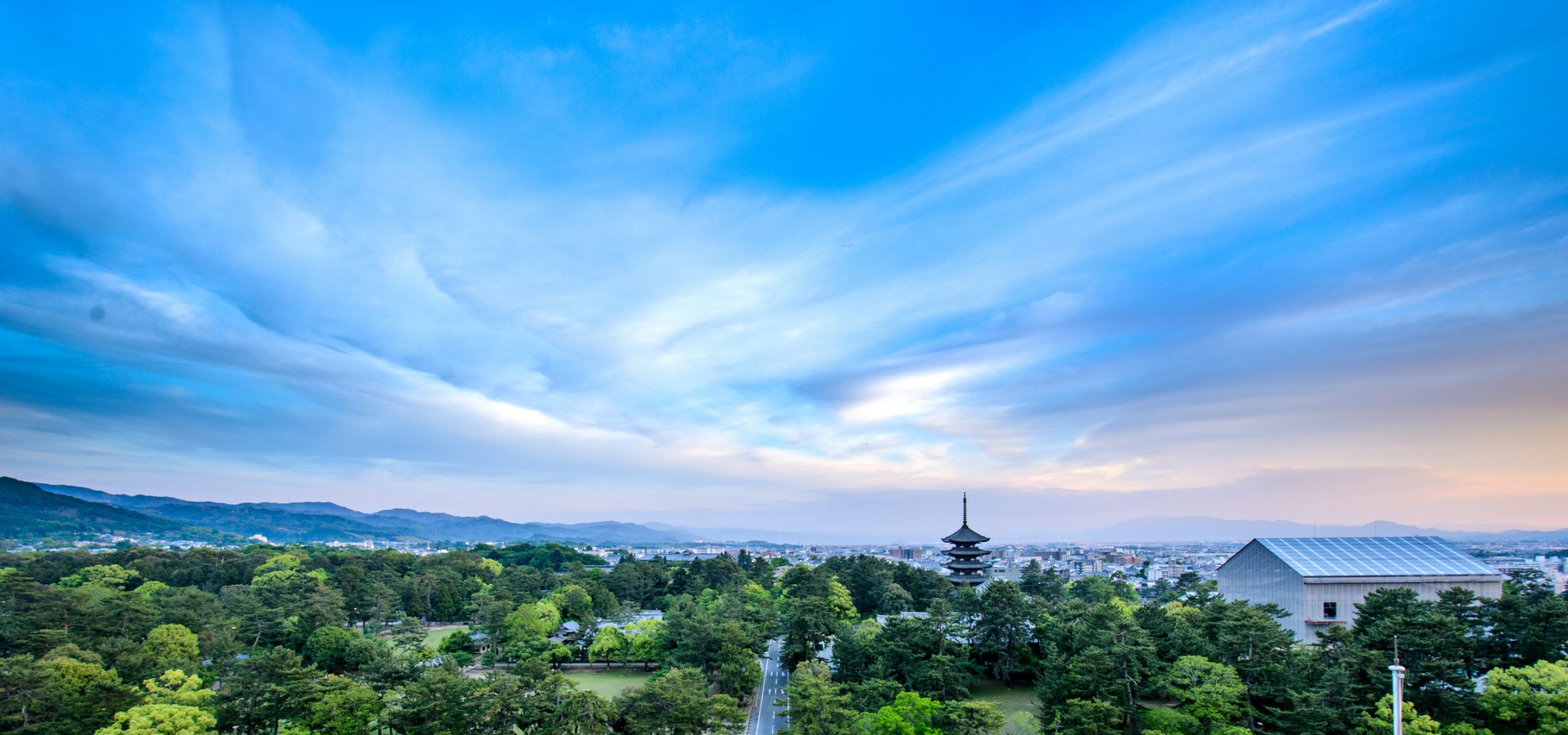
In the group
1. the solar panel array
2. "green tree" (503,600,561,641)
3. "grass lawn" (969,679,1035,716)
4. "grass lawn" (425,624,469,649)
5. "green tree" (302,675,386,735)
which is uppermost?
the solar panel array

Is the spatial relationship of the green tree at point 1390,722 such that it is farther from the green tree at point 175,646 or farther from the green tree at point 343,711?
the green tree at point 175,646

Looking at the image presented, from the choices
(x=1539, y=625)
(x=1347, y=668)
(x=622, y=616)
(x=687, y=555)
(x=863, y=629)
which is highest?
(x=1539, y=625)

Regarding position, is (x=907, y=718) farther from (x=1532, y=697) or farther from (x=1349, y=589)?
(x=1349, y=589)

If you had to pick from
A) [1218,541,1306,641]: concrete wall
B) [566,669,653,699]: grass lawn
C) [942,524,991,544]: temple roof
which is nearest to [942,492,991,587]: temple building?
[942,524,991,544]: temple roof

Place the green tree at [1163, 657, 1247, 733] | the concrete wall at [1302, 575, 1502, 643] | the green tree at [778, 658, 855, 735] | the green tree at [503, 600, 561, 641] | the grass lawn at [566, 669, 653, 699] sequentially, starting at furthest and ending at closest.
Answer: the green tree at [503, 600, 561, 641], the grass lawn at [566, 669, 653, 699], the concrete wall at [1302, 575, 1502, 643], the green tree at [778, 658, 855, 735], the green tree at [1163, 657, 1247, 733]

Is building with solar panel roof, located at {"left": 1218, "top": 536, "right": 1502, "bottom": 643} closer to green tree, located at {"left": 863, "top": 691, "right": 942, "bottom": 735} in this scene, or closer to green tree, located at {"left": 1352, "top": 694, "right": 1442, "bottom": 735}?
green tree, located at {"left": 1352, "top": 694, "right": 1442, "bottom": 735}

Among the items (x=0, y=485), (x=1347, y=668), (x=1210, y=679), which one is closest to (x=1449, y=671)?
(x=1347, y=668)

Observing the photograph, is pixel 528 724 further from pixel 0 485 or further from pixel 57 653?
pixel 0 485

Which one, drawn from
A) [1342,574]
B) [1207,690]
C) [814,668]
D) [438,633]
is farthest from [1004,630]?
[438,633]
